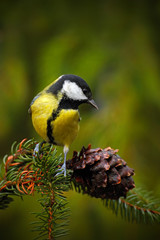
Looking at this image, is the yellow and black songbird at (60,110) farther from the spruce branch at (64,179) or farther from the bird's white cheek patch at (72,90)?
the spruce branch at (64,179)

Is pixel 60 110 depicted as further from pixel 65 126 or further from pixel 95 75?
pixel 95 75

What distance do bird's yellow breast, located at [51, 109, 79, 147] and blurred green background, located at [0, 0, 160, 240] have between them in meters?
0.17

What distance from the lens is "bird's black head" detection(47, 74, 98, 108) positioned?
3.13ft

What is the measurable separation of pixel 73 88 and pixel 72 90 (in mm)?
11

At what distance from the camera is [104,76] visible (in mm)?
1156

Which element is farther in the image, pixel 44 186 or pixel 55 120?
pixel 55 120

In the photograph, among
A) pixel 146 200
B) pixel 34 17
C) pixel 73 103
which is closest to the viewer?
pixel 146 200

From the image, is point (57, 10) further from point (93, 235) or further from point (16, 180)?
point (93, 235)

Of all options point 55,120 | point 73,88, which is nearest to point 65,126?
point 55,120

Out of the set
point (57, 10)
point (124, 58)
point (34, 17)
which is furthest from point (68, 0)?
point (124, 58)

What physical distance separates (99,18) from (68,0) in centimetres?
20

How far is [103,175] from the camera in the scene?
700 mm

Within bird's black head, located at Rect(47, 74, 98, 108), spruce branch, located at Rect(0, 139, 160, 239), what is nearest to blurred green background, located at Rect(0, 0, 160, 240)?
bird's black head, located at Rect(47, 74, 98, 108)

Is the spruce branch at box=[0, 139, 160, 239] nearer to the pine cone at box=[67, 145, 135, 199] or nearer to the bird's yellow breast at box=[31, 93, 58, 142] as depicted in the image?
the pine cone at box=[67, 145, 135, 199]
